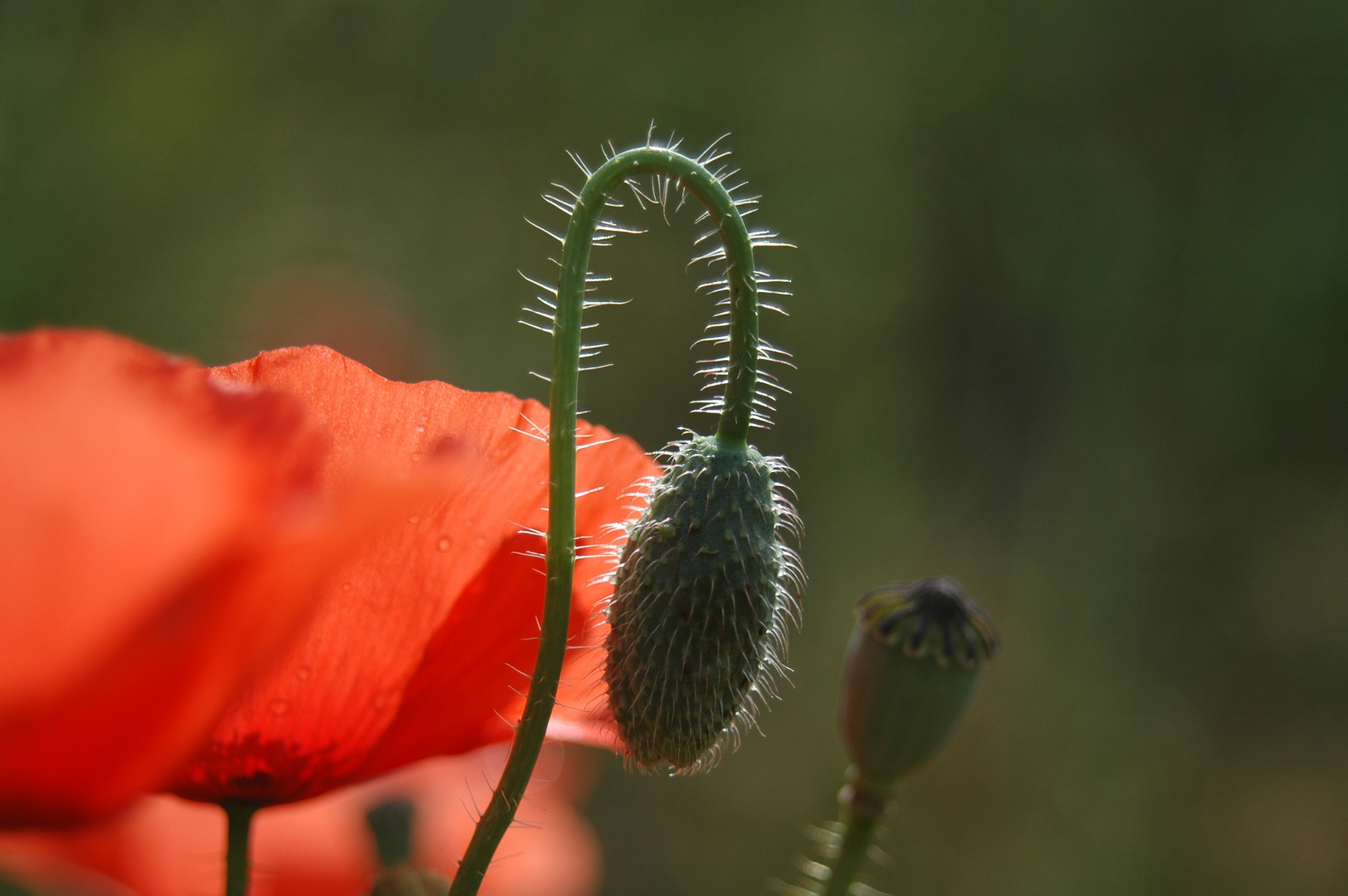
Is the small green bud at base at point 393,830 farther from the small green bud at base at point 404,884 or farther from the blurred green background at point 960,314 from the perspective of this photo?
the blurred green background at point 960,314

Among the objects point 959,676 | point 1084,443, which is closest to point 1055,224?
point 1084,443

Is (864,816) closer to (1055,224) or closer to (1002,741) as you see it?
(1002,741)

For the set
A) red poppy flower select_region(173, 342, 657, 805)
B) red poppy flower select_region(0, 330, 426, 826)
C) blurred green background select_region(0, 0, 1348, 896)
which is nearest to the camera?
red poppy flower select_region(0, 330, 426, 826)

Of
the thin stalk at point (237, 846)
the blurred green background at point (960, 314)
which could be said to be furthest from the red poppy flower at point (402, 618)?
the blurred green background at point (960, 314)

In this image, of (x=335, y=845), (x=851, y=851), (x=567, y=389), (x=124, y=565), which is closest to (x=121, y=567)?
(x=124, y=565)

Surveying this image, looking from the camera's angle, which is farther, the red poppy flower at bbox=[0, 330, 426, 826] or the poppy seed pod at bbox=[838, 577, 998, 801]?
the poppy seed pod at bbox=[838, 577, 998, 801]

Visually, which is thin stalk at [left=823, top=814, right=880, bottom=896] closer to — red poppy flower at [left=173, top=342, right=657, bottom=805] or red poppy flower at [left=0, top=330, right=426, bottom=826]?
red poppy flower at [left=173, top=342, right=657, bottom=805]

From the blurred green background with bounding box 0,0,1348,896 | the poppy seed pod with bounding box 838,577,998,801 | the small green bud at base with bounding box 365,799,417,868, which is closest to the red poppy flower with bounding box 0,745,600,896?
the small green bud at base with bounding box 365,799,417,868
